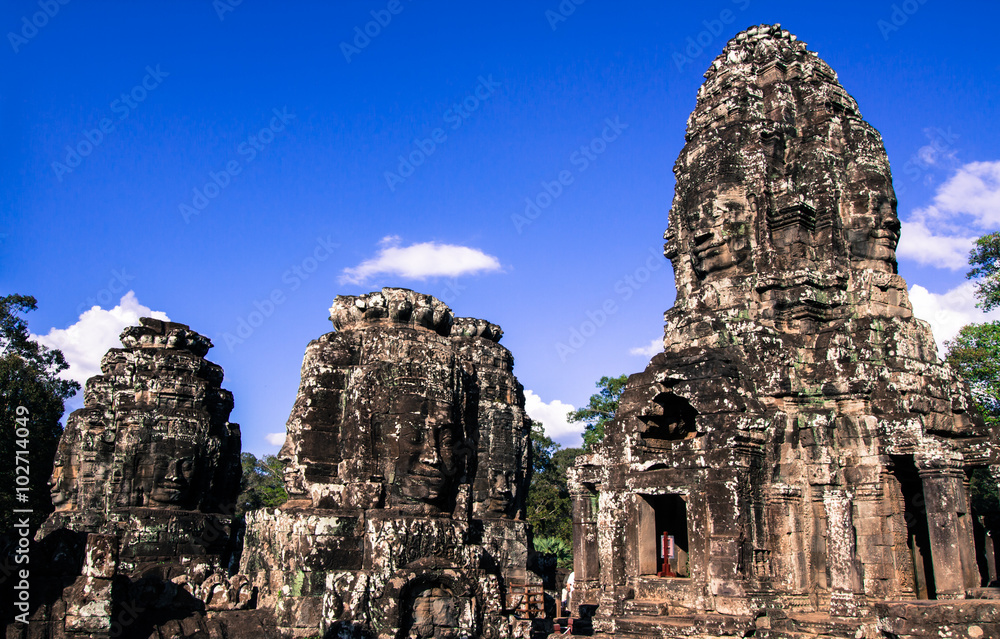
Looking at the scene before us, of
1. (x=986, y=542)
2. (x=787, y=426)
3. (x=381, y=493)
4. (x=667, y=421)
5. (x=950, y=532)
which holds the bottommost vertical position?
(x=986, y=542)

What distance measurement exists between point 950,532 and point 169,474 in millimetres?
11420

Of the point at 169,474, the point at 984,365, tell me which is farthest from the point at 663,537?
the point at 984,365

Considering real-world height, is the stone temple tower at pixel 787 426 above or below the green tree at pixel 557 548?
above

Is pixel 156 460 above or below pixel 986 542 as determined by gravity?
above

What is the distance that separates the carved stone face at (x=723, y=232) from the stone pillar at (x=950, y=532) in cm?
438

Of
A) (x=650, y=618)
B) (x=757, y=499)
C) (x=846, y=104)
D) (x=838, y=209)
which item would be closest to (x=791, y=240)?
(x=838, y=209)

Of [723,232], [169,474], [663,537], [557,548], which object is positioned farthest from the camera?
[557,548]

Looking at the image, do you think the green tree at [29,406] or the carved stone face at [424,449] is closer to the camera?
the carved stone face at [424,449]

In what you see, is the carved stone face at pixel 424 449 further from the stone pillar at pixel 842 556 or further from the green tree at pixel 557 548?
the green tree at pixel 557 548

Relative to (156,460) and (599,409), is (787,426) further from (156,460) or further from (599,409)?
(599,409)

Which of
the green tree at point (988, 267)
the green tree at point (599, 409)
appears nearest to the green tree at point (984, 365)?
the green tree at point (988, 267)

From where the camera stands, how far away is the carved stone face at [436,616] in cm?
756

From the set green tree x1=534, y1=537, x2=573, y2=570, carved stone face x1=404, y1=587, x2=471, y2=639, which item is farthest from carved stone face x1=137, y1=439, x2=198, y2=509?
green tree x1=534, y1=537, x2=573, y2=570

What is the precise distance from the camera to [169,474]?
→ 12672 millimetres
